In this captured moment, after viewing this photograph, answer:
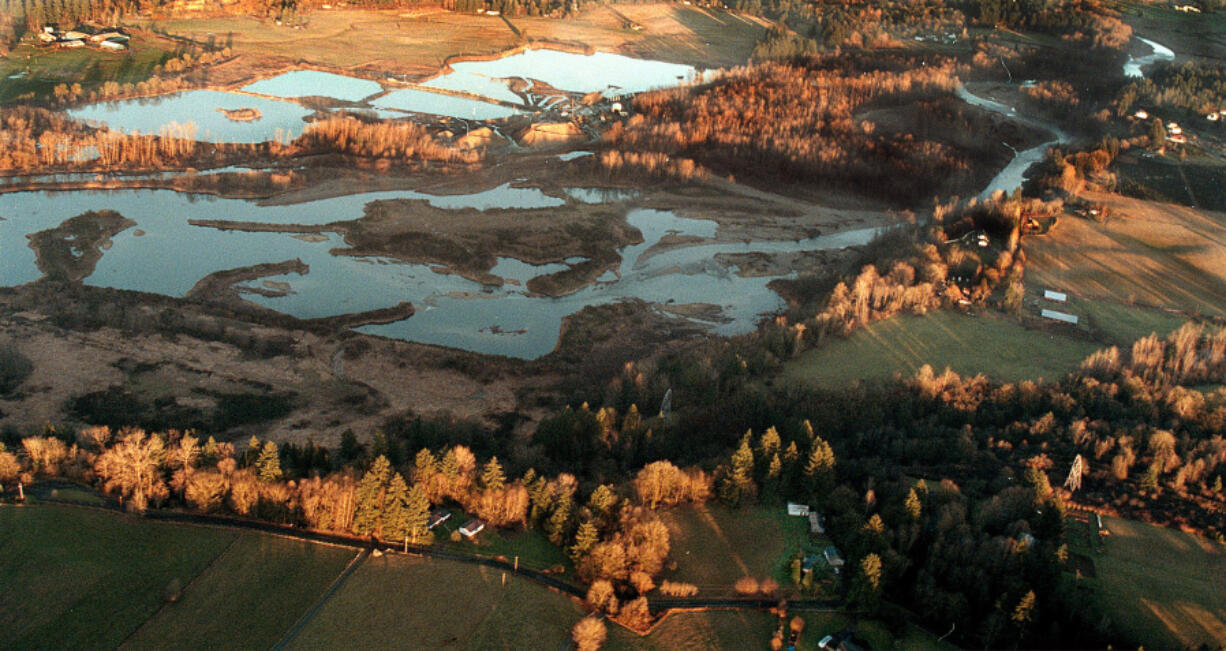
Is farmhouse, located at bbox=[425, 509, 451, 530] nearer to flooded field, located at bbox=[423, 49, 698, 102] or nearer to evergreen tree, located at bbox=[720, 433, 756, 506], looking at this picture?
evergreen tree, located at bbox=[720, 433, 756, 506]

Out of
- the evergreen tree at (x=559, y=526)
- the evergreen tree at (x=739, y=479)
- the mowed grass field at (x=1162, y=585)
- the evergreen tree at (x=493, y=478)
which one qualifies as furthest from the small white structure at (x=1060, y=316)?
the evergreen tree at (x=493, y=478)

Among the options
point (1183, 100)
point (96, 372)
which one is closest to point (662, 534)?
point (96, 372)

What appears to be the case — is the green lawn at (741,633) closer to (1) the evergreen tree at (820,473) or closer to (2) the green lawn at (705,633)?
(2) the green lawn at (705,633)

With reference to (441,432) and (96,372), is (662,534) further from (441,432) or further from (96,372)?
(96,372)

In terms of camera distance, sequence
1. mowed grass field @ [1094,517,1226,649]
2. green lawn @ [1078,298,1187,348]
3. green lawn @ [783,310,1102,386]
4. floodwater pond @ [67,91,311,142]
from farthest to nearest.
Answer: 1. floodwater pond @ [67,91,311,142]
2. green lawn @ [1078,298,1187,348]
3. green lawn @ [783,310,1102,386]
4. mowed grass field @ [1094,517,1226,649]

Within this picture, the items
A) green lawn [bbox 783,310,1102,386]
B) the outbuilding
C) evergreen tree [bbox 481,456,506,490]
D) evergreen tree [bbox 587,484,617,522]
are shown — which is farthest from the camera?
green lawn [bbox 783,310,1102,386]

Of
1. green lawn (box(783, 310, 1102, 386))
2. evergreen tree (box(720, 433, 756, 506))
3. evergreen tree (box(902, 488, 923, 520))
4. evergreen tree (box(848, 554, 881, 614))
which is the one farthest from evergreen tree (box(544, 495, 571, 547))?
green lawn (box(783, 310, 1102, 386))

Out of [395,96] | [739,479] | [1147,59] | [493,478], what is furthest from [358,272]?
[1147,59]

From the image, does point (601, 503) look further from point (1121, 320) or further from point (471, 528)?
point (1121, 320)
